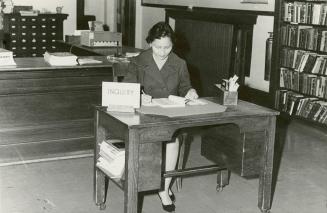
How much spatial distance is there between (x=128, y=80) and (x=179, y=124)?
2.82 ft

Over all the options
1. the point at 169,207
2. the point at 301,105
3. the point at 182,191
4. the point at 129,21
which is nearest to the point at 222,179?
the point at 182,191

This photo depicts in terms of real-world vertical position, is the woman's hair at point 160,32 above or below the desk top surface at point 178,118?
above

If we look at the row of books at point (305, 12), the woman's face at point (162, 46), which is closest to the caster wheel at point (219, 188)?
the woman's face at point (162, 46)

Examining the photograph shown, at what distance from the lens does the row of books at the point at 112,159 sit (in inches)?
126

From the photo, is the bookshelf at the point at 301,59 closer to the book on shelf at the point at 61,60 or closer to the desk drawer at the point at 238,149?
the desk drawer at the point at 238,149

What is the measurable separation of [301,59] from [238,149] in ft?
10.8

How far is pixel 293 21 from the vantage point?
637cm

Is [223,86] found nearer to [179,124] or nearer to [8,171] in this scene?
[179,124]

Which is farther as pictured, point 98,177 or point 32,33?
point 32,33

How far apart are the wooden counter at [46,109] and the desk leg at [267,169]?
2.03 meters

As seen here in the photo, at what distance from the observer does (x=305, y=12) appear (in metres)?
6.18

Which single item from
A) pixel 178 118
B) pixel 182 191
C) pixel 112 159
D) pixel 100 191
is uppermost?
pixel 178 118

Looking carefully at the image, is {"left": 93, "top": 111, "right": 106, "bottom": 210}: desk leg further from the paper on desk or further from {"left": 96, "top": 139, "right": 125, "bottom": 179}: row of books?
the paper on desk

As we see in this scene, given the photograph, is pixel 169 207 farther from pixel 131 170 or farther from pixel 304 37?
pixel 304 37
